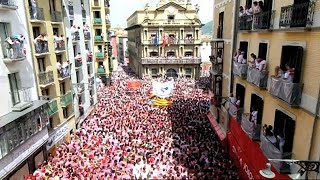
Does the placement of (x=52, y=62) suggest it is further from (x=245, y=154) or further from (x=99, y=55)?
(x=99, y=55)

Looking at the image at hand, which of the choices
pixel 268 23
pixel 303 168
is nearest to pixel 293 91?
pixel 303 168

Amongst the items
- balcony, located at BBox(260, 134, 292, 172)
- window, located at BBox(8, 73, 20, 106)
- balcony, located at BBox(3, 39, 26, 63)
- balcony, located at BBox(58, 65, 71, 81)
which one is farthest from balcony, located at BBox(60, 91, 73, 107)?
balcony, located at BBox(260, 134, 292, 172)

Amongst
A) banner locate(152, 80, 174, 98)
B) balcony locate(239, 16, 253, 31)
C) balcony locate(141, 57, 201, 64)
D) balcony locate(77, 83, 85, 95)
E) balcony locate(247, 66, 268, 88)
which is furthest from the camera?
balcony locate(141, 57, 201, 64)

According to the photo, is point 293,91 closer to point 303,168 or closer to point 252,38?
point 303,168

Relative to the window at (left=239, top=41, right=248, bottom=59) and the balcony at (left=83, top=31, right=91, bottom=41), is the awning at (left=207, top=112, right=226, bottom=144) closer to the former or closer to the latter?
the window at (left=239, top=41, right=248, bottom=59)

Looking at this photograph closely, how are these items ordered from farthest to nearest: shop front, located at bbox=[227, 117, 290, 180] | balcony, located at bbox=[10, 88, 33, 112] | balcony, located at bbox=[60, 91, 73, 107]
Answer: balcony, located at bbox=[60, 91, 73, 107] → balcony, located at bbox=[10, 88, 33, 112] → shop front, located at bbox=[227, 117, 290, 180]

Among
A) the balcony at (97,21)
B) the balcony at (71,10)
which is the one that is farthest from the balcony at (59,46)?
the balcony at (97,21)

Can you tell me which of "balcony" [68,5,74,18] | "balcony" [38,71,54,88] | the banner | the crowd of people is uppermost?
"balcony" [68,5,74,18]

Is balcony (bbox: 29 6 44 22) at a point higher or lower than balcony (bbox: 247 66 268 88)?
higher
